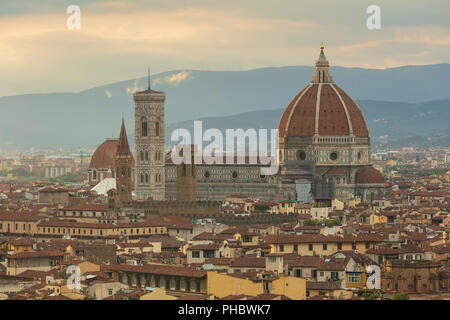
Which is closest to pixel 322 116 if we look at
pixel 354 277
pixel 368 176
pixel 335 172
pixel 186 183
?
pixel 335 172

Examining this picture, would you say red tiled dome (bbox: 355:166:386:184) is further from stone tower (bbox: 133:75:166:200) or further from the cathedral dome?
stone tower (bbox: 133:75:166:200)

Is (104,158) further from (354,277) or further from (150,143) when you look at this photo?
(354,277)

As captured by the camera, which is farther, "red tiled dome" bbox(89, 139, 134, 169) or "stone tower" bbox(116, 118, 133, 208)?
"red tiled dome" bbox(89, 139, 134, 169)

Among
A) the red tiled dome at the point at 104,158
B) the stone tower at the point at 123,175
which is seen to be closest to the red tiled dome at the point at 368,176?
the stone tower at the point at 123,175

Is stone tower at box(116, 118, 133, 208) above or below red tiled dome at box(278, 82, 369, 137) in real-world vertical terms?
below

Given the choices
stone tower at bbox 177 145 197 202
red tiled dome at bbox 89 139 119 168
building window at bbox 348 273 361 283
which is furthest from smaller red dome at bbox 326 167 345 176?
building window at bbox 348 273 361 283

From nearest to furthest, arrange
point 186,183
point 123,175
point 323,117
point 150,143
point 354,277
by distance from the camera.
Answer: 1. point 354,277
2. point 123,175
3. point 186,183
4. point 150,143
5. point 323,117
